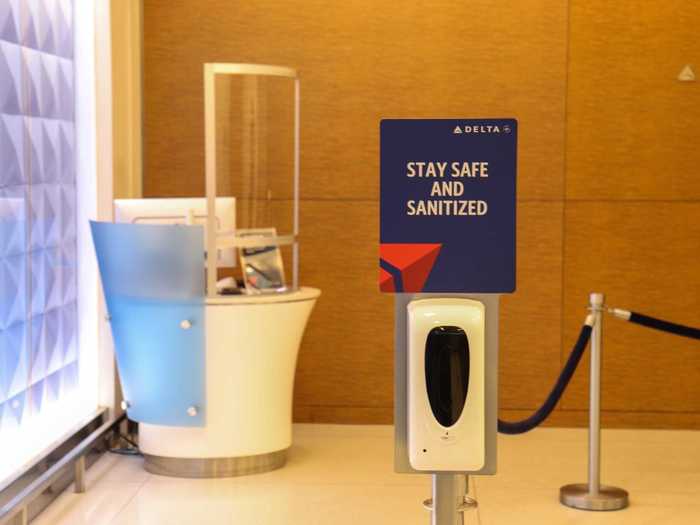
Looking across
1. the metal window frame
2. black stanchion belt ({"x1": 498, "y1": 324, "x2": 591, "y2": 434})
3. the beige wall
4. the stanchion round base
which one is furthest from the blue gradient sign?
the beige wall

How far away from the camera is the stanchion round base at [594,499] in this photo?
199 inches

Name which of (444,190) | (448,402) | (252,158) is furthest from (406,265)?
(252,158)

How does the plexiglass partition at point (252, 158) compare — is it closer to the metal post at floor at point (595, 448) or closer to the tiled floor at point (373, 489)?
the tiled floor at point (373, 489)

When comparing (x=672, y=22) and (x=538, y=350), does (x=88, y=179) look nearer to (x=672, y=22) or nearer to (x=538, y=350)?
(x=538, y=350)

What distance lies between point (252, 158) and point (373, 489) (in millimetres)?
1743

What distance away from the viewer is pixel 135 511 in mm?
4938

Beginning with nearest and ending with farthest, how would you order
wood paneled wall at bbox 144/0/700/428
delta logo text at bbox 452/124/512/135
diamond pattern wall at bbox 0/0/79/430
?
delta logo text at bbox 452/124/512/135 < diamond pattern wall at bbox 0/0/79/430 < wood paneled wall at bbox 144/0/700/428

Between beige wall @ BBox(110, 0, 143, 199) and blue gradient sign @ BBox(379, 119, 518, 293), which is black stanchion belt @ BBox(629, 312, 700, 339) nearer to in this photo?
beige wall @ BBox(110, 0, 143, 199)

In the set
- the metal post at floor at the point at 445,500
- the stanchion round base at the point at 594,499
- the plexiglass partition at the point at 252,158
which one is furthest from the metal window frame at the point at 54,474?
the metal post at floor at the point at 445,500

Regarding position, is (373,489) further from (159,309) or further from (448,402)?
(448,402)

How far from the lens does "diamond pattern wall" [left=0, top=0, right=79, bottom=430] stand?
15.4 feet

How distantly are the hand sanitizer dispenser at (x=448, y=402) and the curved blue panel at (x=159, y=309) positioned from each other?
3203 millimetres

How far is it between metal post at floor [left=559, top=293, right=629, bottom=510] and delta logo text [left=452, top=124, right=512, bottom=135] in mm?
3009

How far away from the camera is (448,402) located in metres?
2.21
